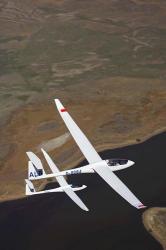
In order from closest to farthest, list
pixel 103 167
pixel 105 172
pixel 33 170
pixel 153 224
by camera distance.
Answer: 1. pixel 153 224
2. pixel 105 172
3. pixel 103 167
4. pixel 33 170

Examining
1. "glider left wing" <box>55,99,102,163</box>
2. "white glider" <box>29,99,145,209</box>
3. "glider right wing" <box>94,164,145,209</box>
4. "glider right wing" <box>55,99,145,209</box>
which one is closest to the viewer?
"glider right wing" <box>94,164,145,209</box>

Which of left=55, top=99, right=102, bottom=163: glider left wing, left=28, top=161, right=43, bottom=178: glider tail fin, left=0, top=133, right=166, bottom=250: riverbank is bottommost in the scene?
left=0, top=133, right=166, bottom=250: riverbank

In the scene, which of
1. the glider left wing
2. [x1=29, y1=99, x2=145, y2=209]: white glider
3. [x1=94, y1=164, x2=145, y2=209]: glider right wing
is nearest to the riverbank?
[x1=29, y1=99, x2=145, y2=209]: white glider

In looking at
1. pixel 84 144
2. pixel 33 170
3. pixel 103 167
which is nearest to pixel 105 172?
pixel 103 167

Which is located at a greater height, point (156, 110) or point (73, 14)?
point (73, 14)

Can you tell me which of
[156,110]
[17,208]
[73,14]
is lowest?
[17,208]

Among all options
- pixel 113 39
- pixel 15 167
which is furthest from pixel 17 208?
pixel 113 39

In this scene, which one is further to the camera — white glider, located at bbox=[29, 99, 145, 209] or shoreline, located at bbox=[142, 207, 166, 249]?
shoreline, located at bbox=[142, 207, 166, 249]

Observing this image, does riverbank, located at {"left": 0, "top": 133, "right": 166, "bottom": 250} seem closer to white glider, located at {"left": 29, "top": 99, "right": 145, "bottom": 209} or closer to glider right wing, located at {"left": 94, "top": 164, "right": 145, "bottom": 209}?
white glider, located at {"left": 29, "top": 99, "right": 145, "bottom": 209}

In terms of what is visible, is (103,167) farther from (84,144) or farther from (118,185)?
(84,144)

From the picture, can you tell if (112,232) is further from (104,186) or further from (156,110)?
(156,110)

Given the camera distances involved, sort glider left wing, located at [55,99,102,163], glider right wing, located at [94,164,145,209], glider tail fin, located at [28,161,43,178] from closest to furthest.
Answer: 1. glider right wing, located at [94,164,145,209]
2. glider tail fin, located at [28,161,43,178]
3. glider left wing, located at [55,99,102,163]
